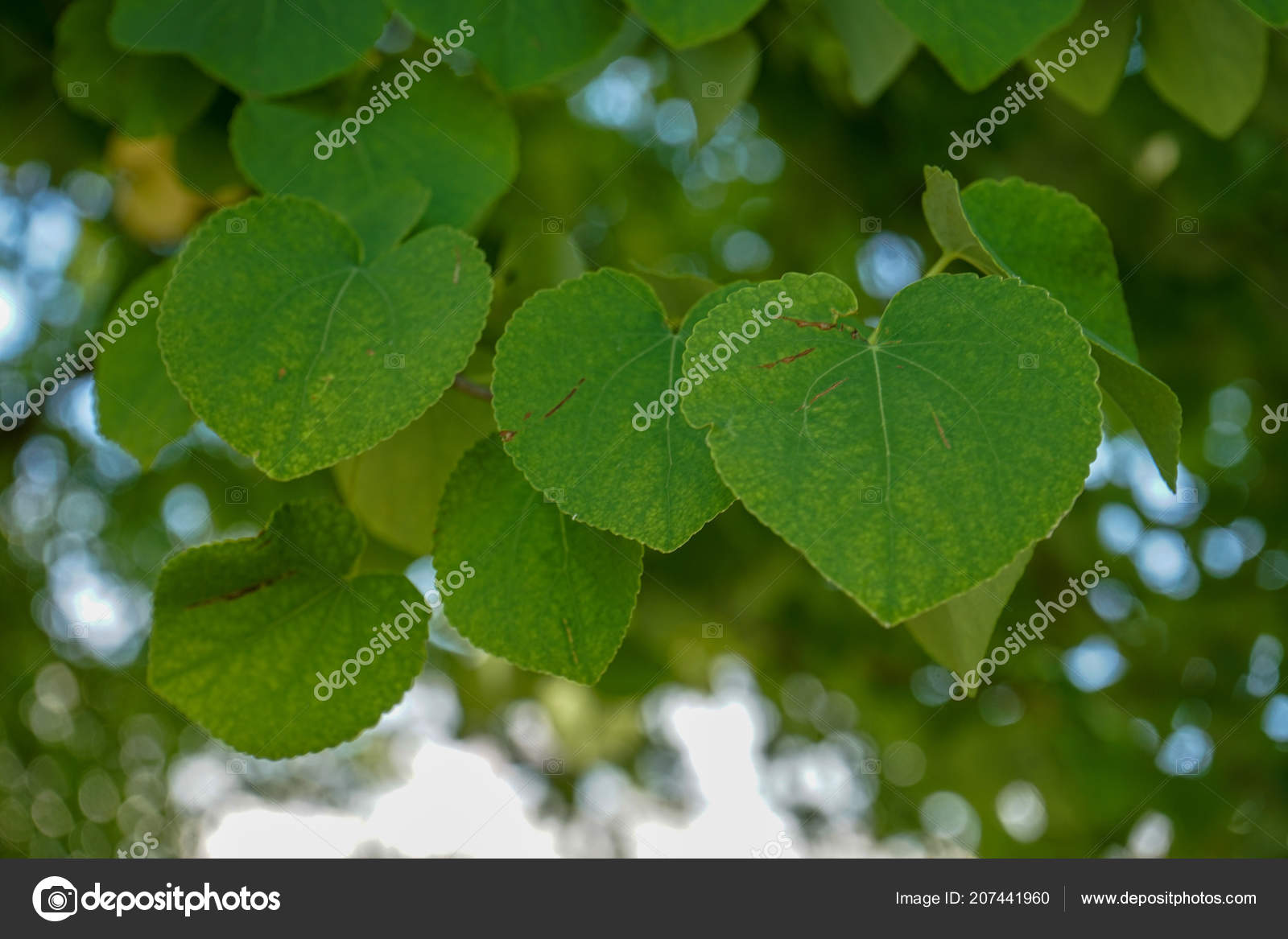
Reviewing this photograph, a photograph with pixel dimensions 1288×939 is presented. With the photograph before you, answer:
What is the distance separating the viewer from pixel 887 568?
13.7 inches

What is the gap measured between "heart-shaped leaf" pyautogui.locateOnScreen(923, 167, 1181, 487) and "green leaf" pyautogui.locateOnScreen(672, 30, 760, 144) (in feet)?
1.10

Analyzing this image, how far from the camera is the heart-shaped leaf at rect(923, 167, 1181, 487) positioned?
1.66 feet

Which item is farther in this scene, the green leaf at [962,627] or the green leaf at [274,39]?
the green leaf at [274,39]

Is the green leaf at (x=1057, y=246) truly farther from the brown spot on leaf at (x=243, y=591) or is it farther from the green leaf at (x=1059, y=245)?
the brown spot on leaf at (x=243, y=591)

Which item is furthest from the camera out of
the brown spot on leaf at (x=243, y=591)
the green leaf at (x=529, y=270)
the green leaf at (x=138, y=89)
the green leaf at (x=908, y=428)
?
the green leaf at (x=138, y=89)

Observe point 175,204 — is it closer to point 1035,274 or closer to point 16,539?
point 1035,274

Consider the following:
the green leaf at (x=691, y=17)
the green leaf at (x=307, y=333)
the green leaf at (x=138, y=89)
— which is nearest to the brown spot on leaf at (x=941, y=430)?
the green leaf at (x=307, y=333)

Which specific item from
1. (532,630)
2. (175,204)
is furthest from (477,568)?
(175,204)

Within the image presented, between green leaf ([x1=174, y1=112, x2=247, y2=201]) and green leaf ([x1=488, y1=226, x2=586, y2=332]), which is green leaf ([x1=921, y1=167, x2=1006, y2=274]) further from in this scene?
green leaf ([x1=174, y1=112, x2=247, y2=201])

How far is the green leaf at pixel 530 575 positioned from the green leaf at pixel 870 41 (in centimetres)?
44

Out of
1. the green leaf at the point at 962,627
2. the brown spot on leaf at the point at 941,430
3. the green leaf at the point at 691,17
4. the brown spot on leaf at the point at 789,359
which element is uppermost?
the green leaf at the point at 691,17

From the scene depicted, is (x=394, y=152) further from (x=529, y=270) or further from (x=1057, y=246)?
(x=1057, y=246)
